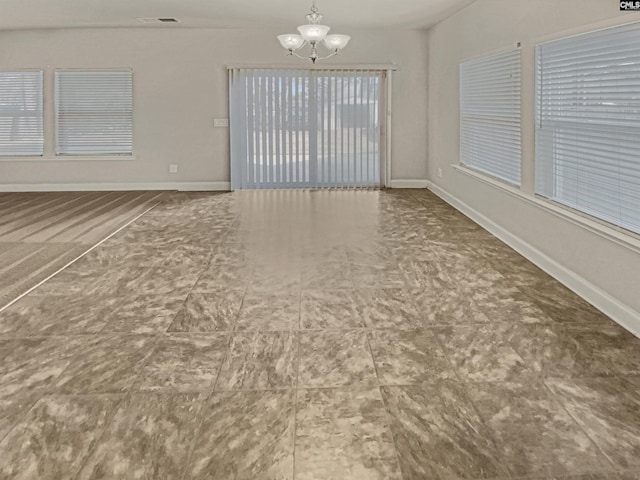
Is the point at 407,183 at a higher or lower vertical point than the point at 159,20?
lower

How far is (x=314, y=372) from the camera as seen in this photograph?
2.75 m

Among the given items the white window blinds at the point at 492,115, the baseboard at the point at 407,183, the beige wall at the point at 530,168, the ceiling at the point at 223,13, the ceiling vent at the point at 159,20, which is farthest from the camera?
the baseboard at the point at 407,183

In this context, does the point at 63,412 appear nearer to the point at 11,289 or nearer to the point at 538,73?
the point at 11,289

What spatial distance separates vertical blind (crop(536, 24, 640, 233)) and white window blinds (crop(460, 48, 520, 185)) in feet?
2.10

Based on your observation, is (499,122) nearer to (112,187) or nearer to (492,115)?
(492,115)

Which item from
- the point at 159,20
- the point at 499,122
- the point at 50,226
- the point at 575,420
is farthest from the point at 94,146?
the point at 575,420

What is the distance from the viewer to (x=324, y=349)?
3027 mm

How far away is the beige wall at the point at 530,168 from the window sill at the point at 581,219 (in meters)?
0.04

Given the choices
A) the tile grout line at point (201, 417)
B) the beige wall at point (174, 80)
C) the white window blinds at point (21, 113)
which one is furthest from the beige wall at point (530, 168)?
the white window blinds at point (21, 113)

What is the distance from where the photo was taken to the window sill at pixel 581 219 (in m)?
3.36

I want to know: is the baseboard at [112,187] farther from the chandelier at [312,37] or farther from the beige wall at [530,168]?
the chandelier at [312,37]

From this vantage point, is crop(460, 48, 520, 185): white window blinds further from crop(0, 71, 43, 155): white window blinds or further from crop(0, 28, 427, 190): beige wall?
crop(0, 71, 43, 155): white window blinds

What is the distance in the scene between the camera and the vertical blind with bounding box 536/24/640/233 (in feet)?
11.1

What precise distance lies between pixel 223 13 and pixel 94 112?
2.85 metres
